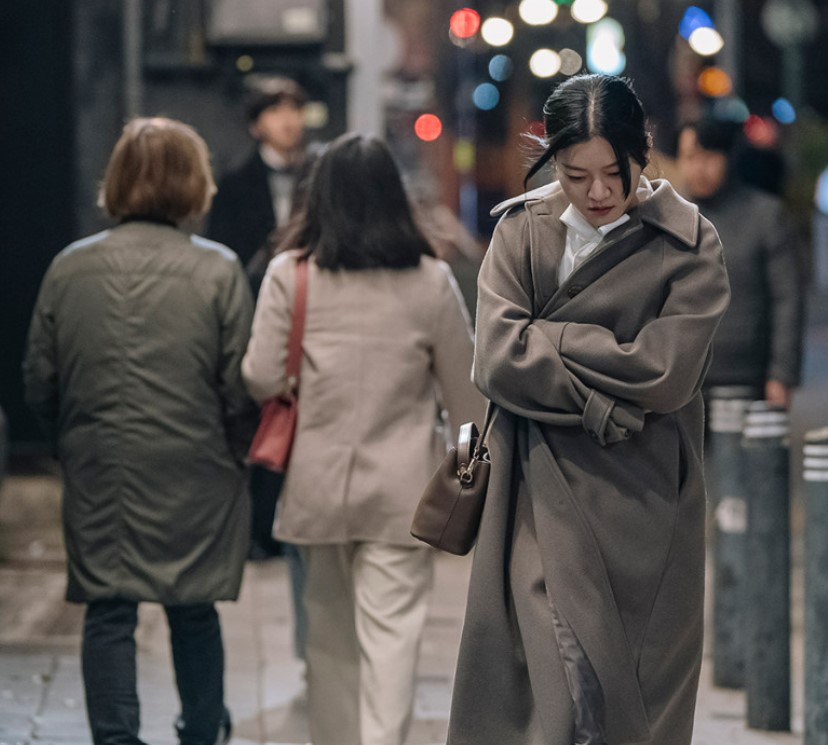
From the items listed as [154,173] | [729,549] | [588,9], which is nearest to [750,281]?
[729,549]

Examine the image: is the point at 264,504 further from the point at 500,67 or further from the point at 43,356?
the point at 500,67

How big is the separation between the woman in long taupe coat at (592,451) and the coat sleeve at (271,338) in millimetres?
1439

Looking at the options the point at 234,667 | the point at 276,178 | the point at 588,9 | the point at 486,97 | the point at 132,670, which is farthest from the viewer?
the point at 486,97

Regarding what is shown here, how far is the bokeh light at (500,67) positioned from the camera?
3969cm

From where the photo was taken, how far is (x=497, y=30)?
36.4 meters

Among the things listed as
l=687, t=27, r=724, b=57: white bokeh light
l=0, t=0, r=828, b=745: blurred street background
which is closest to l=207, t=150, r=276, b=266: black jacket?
l=0, t=0, r=828, b=745: blurred street background

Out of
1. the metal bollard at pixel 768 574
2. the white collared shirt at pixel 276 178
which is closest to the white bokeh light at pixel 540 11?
the white collared shirt at pixel 276 178

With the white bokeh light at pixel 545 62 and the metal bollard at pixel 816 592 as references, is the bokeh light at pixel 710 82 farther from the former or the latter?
the metal bollard at pixel 816 592

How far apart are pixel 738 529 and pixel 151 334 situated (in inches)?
110

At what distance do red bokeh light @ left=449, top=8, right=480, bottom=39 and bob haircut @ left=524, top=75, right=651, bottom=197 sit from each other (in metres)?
29.1

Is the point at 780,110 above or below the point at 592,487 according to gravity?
below

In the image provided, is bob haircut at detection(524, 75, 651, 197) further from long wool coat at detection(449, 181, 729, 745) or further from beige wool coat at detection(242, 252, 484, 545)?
beige wool coat at detection(242, 252, 484, 545)

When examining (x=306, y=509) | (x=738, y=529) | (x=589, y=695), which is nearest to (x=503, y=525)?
(x=589, y=695)

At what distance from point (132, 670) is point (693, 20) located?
26.9m
